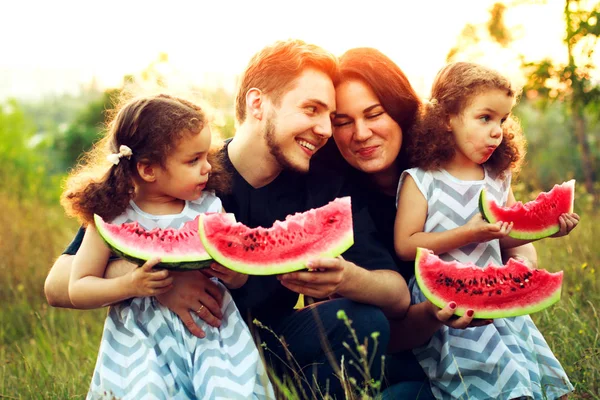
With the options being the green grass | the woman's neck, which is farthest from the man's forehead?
the green grass

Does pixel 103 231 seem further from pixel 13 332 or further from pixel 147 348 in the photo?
pixel 13 332

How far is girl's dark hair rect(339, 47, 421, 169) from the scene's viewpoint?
352 cm

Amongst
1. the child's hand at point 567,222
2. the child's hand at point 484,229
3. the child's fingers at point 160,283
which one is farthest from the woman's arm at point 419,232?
the child's fingers at point 160,283

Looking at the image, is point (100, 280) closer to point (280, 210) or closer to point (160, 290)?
point (160, 290)

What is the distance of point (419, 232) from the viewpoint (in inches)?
131

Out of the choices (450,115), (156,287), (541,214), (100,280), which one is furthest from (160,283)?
(541,214)

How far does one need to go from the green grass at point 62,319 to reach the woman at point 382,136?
58cm

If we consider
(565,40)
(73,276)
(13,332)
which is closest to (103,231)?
(73,276)

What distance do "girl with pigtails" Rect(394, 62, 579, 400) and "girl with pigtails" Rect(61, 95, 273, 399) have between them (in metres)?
0.94

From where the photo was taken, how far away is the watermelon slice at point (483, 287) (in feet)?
9.94

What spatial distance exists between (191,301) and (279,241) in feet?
1.62

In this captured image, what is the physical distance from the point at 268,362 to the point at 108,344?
2.80 feet

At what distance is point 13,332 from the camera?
529cm

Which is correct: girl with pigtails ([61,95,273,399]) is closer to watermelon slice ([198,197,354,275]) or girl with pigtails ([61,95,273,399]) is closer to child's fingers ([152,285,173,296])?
child's fingers ([152,285,173,296])
